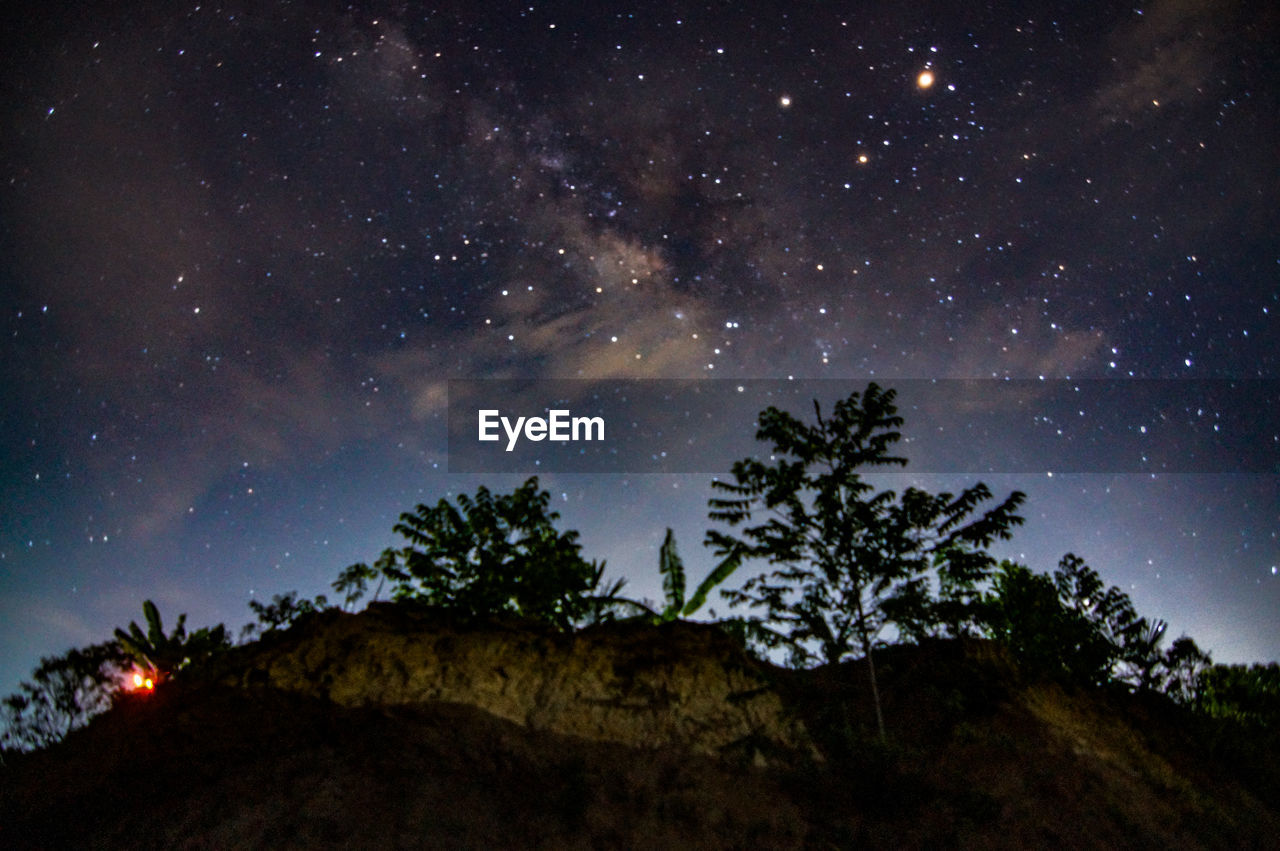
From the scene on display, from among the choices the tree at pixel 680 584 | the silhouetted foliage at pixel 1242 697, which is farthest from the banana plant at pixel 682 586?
the silhouetted foliage at pixel 1242 697

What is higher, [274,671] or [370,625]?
[370,625]

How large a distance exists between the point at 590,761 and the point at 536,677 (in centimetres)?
194

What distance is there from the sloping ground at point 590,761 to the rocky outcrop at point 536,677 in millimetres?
42

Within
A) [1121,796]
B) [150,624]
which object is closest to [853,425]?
[1121,796]

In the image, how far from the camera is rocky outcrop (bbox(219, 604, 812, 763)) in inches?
432

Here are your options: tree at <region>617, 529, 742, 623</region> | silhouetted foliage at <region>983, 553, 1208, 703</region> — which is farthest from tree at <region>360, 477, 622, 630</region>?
silhouetted foliage at <region>983, 553, 1208, 703</region>

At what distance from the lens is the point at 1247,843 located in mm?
11406

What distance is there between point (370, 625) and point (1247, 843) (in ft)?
57.5

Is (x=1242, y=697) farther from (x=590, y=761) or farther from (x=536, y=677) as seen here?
(x=536, y=677)

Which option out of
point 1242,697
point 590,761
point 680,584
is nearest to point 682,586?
point 680,584

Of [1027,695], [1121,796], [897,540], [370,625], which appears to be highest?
[897,540]

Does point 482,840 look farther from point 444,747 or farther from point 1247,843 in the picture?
point 1247,843

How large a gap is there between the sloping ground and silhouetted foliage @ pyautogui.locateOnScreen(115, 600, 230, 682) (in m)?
14.4

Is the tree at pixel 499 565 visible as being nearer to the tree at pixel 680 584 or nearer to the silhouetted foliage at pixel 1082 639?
the tree at pixel 680 584
